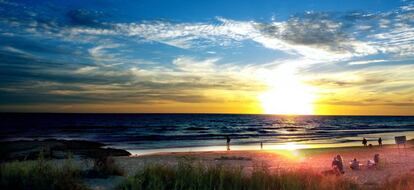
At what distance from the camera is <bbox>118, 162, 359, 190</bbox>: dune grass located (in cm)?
916

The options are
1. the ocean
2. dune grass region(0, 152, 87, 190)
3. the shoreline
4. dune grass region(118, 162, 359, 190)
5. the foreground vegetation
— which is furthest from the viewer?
the ocean

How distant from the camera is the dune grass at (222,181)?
30.1 ft

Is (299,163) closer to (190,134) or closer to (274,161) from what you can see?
(274,161)

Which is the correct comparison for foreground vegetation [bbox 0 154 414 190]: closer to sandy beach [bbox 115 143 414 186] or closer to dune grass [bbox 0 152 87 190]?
dune grass [bbox 0 152 87 190]

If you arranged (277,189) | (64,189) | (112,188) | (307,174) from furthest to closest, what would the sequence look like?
(307,174) < (112,188) < (277,189) < (64,189)

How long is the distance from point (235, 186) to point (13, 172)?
5242 millimetres

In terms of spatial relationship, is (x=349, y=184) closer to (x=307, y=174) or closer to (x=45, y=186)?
(x=307, y=174)

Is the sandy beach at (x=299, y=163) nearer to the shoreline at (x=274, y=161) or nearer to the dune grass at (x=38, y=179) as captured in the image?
the shoreline at (x=274, y=161)

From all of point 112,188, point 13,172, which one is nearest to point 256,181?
point 112,188

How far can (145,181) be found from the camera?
1023 centimetres

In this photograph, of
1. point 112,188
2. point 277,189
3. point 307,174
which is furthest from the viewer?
point 307,174

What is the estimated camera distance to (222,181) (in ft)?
30.7

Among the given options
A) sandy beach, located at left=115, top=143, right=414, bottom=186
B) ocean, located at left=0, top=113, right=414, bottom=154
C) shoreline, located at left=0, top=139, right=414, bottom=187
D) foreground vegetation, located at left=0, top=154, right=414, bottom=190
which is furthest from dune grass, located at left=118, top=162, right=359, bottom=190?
ocean, located at left=0, top=113, right=414, bottom=154

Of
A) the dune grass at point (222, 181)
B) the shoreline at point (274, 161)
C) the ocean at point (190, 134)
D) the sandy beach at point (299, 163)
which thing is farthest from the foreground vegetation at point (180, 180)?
the ocean at point (190, 134)
